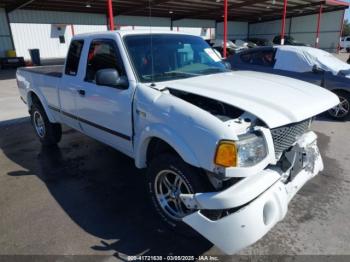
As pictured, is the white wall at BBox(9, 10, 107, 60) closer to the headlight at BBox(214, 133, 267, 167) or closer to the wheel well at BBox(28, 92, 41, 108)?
the wheel well at BBox(28, 92, 41, 108)

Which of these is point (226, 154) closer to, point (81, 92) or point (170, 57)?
point (170, 57)

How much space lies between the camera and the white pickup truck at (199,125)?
2.26 meters

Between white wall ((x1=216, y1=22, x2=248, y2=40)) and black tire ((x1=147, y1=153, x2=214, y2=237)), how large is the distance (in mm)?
39259

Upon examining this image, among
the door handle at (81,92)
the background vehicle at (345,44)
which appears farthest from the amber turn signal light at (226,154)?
the background vehicle at (345,44)

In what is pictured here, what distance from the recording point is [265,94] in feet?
9.16

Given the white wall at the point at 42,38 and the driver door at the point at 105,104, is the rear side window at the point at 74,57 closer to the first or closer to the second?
the driver door at the point at 105,104

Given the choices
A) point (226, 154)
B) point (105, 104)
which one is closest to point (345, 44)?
point (105, 104)

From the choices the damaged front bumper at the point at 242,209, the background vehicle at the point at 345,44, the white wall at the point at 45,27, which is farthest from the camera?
the background vehicle at the point at 345,44

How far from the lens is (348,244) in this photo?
2.76 metres

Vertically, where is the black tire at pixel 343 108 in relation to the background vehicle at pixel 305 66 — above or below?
below

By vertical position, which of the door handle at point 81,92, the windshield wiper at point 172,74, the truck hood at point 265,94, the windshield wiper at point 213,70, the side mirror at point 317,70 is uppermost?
the windshield wiper at point 172,74

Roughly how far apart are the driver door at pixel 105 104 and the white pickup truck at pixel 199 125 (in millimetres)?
14

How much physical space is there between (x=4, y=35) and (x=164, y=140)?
25.3 metres

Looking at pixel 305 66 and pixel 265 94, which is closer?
pixel 265 94
